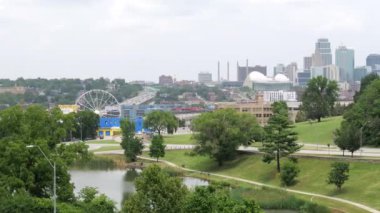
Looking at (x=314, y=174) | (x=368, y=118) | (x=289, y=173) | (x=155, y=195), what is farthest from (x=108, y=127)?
(x=155, y=195)

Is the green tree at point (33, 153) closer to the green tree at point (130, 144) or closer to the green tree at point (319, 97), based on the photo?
the green tree at point (130, 144)

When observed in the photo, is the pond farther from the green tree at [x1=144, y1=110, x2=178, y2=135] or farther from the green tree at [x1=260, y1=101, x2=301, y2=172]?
the green tree at [x1=144, y1=110, x2=178, y2=135]

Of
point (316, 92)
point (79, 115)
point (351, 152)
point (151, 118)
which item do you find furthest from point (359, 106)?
point (79, 115)

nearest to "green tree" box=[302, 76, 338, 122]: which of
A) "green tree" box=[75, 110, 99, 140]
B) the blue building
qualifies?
"green tree" box=[75, 110, 99, 140]

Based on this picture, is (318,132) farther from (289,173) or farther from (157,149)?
(289,173)

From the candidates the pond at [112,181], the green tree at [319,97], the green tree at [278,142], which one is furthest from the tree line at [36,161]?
the green tree at [319,97]
